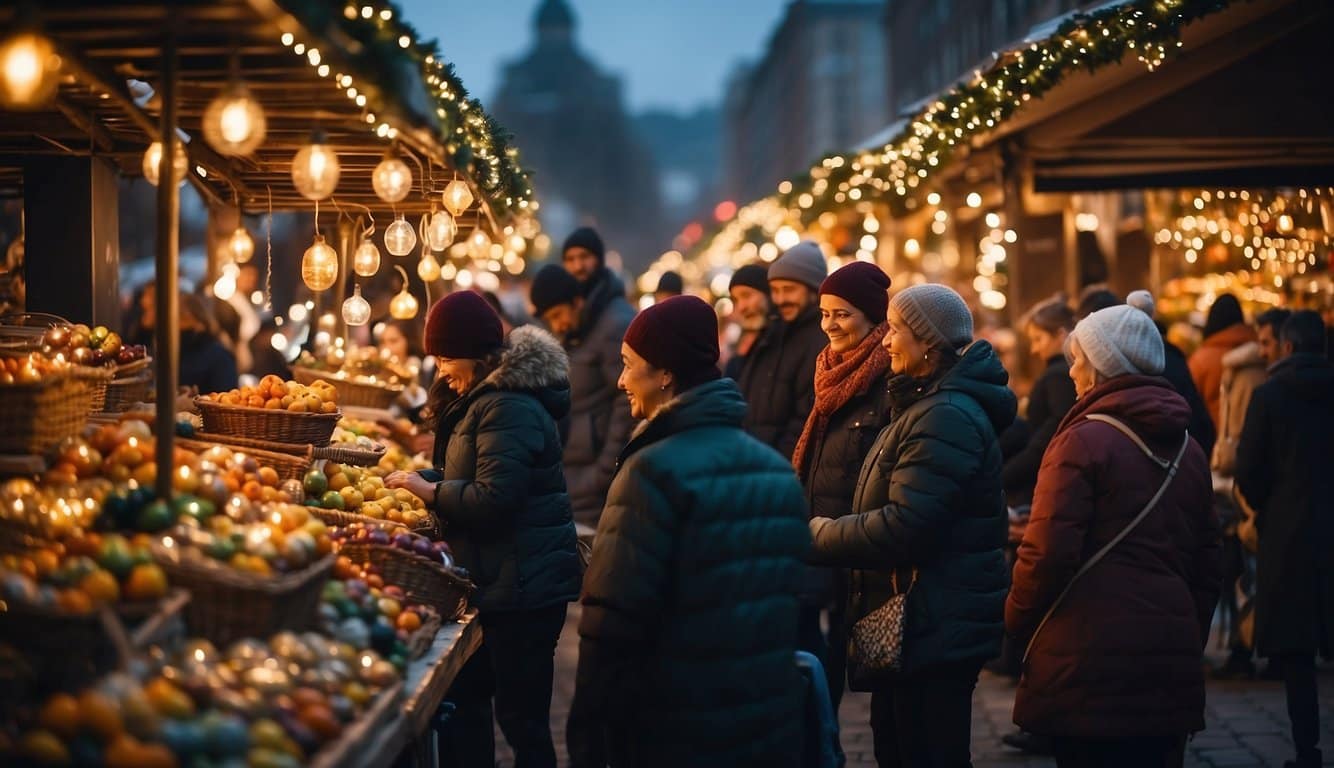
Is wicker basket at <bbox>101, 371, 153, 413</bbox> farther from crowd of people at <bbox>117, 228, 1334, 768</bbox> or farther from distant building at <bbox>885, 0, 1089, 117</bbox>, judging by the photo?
distant building at <bbox>885, 0, 1089, 117</bbox>

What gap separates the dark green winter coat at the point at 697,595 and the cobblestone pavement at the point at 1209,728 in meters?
3.57

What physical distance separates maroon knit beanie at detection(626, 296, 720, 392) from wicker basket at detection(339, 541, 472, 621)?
1424mm

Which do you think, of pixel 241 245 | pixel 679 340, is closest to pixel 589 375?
pixel 241 245

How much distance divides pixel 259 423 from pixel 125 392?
1.82 feet

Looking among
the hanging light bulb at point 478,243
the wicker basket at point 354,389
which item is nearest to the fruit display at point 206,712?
the hanging light bulb at point 478,243

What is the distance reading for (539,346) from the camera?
6.10 meters

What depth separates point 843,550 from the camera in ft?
17.7

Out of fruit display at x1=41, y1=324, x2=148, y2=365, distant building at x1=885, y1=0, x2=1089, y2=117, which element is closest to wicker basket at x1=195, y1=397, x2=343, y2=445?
fruit display at x1=41, y1=324, x2=148, y2=365

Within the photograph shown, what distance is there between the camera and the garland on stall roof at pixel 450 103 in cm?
444

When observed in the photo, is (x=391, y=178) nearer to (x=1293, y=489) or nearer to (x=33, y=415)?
(x=33, y=415)

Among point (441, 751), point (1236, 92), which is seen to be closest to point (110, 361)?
point (441, 751)

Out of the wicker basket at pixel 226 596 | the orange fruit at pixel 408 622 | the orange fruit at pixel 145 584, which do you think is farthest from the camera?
the orange fruit at pixel 408 622

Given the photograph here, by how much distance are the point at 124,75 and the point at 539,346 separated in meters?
1.84

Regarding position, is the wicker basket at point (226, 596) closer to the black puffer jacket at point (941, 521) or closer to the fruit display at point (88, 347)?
the black puffer jacket at point (941, 521)
